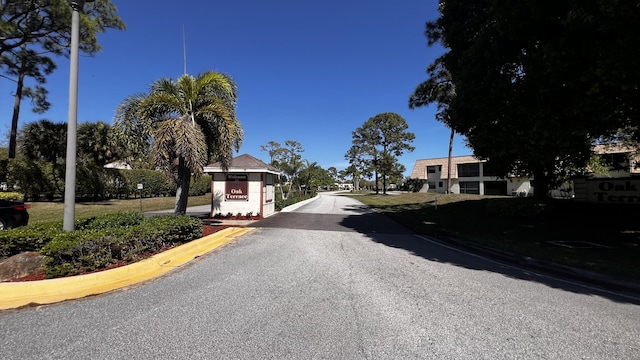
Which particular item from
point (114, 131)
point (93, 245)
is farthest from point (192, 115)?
point (93, 245)

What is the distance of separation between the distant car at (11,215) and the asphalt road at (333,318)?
29.0ft

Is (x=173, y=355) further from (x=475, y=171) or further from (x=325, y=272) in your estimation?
(x=475, y=171)

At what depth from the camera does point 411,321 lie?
11.9 feet

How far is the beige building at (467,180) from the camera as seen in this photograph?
41.2m

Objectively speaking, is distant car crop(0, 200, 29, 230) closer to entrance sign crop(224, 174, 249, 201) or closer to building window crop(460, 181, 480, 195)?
entrance sign crop(224, 174, 249, 201)

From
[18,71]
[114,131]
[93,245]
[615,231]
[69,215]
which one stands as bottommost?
[615,231]

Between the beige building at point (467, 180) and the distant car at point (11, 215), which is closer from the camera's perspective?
the distant car at point (11, 215)

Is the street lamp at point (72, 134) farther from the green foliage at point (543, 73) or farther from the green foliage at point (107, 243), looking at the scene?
the green foliage at point (543, 73)

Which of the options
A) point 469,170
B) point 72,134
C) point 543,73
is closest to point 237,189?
point 72,134

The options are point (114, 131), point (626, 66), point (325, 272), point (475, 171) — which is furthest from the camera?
point (475, 171)

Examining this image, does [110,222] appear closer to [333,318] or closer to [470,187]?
[333,318]

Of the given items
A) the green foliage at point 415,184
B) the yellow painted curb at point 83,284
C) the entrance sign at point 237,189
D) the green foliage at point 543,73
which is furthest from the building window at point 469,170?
the yellow painted curb at point 83,284

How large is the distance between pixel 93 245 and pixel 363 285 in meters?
4.69

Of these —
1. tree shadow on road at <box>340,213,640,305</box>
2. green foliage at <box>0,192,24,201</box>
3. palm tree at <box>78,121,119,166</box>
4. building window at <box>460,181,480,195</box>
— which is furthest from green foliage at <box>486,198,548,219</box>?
palm tree at <box>78,121,119,166</box>
